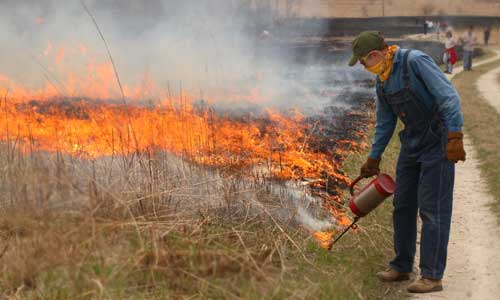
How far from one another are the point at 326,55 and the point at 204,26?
16.2 meters

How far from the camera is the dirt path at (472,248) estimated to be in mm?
4754

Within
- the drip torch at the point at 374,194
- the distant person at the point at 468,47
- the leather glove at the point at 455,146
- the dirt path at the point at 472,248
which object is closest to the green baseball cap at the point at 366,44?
the leather glove at the point at 455,146

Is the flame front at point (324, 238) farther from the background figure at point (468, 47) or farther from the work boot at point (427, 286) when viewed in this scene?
the background figure at point (468, 47)

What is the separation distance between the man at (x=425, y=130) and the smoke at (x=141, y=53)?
Answer: 19.5 feet

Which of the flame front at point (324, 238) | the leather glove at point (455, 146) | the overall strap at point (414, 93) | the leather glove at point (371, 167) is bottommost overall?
the flame front at point (324, 238)

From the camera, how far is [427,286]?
468 cm

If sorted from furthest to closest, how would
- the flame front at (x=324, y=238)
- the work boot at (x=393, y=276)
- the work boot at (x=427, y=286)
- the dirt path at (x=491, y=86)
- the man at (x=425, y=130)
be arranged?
the dirt path at (x=491, y=86) < the flame front at (x=324, y=238) < the work boot at (x=393, y=276) < the work boot at (x=427, y=286) < the man at (x=425, y=130)

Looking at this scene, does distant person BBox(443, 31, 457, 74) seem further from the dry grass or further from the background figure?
the dry grass

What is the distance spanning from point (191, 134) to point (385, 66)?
4.12 m

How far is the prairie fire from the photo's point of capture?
672 centimetres

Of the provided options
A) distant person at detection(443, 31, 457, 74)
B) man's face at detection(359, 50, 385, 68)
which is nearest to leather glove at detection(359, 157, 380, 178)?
man's face at detection(359, 50, 385, 68)

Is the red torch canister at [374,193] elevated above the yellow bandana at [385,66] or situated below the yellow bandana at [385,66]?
below

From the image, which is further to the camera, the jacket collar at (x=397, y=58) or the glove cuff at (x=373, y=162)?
the glove cuff at (x=373, y=162)

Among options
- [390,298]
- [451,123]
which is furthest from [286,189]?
[451,123]
